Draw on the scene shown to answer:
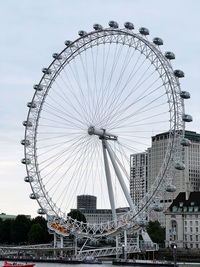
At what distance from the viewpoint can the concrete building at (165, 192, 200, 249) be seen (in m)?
93.4

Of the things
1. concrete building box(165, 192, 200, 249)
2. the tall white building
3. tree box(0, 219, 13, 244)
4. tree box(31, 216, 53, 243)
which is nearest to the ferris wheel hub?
concrete building box(165, 192, 200, 249)

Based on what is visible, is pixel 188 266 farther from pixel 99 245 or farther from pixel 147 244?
pixel 99 245

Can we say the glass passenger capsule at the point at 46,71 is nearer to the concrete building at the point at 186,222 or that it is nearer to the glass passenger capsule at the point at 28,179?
the glass passenger capsule at the point at 28,179

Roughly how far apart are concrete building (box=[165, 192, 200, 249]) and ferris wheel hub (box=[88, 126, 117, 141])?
40.6 metres

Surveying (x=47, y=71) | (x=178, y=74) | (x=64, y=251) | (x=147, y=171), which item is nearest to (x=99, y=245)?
(x=64, y=251)

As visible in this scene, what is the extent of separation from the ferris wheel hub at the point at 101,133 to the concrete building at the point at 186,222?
40634mm

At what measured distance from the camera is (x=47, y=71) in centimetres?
6556

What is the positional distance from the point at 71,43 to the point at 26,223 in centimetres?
5166

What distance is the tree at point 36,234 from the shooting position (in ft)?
311

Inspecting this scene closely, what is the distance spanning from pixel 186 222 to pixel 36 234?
89.2ft

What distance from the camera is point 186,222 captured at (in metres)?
94.4

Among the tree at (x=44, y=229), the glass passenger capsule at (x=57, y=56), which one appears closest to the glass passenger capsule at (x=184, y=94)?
the glass passenger capsule at (x=57, y=56)

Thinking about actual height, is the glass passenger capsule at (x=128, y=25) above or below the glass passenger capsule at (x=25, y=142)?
above

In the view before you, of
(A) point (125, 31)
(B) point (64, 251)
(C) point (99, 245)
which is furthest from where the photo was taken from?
(C) point (99, 245)
